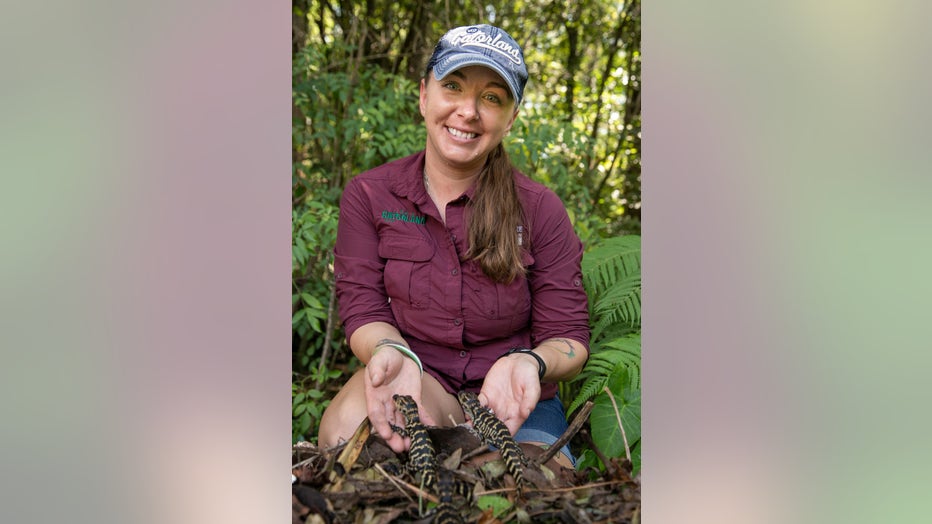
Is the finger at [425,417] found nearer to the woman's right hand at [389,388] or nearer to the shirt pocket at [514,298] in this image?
the woman's right hand at [389,388]

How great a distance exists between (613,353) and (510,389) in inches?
34.1

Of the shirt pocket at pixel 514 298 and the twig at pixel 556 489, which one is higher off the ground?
the shirt pocket at pixel 514 298

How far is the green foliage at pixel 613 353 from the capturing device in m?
2.89

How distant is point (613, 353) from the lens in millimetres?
3449

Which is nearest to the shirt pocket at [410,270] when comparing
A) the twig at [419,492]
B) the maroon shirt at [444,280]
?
the maroon shirt at [444,280]

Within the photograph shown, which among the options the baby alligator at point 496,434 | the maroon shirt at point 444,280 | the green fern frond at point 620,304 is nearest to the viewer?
the baby alligator at point 496,434

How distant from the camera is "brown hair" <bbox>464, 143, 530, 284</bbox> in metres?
3.04

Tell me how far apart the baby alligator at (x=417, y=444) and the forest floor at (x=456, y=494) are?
0.04 m

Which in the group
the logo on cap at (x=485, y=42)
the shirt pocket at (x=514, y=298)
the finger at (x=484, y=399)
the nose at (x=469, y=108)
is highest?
the logo on cap at (x=485, y=42)

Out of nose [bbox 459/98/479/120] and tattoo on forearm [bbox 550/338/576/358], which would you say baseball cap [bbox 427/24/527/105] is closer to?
nose [bbox 459/98/479/120]

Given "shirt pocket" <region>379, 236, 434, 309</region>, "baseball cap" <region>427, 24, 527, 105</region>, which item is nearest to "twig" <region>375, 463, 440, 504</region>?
"shirt pocket" <region>379, 236, 434, 309</region>
